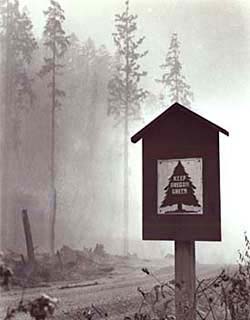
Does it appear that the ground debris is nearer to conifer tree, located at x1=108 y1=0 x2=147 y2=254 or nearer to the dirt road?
the dirt road

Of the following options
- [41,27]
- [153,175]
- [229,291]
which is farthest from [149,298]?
[41,27]

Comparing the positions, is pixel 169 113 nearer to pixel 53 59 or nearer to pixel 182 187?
pixel 182 187

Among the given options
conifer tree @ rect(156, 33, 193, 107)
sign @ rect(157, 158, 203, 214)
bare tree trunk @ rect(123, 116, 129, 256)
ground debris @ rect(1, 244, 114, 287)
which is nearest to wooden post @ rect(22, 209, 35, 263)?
ground debris @ rect(1, 244, 114, 287)

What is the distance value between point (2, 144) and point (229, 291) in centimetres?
86

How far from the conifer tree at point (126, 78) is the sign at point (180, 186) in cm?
20

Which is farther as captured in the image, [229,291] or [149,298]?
[149,298]

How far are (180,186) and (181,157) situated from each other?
90mm

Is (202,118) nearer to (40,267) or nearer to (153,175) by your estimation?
(153,175)

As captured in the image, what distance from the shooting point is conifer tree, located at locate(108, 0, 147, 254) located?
202 centimetres

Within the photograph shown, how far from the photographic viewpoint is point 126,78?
2.02 m

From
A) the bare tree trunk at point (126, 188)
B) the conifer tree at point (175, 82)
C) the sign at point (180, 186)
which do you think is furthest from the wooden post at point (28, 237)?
the conifer tree at point (175, 82)

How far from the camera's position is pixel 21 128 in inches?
Answer: 79.7

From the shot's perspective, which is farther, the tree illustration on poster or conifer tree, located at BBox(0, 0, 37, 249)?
conifer tree, located at BBox(0, 0, 37, 249)

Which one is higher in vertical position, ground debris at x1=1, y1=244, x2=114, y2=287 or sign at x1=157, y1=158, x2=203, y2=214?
sign at x1=157, y1=158, x2=203, y2=214
